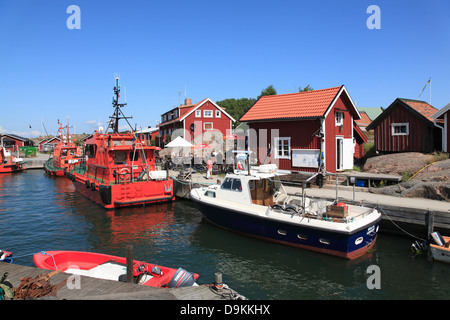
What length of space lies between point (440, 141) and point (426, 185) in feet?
19.1

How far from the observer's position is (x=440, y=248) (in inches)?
357

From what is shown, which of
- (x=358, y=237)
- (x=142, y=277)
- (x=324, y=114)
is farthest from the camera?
(x=324, y=114)

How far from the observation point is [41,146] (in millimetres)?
68188

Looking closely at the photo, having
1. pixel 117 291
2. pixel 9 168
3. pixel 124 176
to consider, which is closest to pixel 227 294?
pixel 117 291

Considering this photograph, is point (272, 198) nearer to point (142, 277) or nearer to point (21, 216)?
point (142, 277)

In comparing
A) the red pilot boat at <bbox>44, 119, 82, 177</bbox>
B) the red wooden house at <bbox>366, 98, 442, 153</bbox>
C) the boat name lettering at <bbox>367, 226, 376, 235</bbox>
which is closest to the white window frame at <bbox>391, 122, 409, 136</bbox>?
the red wooden house at <bbox>366, 98, 442, 153</bbox>

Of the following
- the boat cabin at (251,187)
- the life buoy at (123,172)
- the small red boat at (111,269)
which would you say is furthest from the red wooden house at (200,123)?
the small red boat at (111,269)

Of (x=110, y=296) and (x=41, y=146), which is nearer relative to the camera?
(x=110, y=296)

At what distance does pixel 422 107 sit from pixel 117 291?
60.7 ft

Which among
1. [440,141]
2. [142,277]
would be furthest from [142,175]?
[440,141]

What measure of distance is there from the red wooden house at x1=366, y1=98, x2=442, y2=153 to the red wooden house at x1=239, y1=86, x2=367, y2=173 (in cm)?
183

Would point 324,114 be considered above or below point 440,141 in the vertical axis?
above

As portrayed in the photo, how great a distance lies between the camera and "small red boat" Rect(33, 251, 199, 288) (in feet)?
23.6
